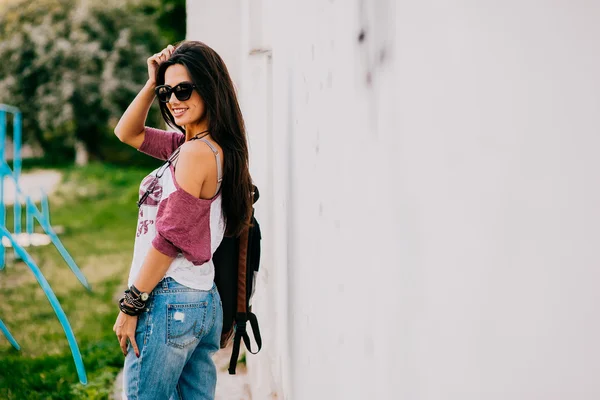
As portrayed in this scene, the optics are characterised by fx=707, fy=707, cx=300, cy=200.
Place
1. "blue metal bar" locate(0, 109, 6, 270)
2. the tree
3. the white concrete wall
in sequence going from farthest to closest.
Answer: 1. the tree
2. "blue metal bar" locate(0, 109, 6, 270)
3. the white concrete wall

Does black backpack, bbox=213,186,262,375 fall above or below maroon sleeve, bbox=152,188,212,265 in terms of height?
below

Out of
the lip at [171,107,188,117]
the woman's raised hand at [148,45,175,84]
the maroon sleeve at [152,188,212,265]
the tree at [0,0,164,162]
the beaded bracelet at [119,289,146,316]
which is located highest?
the tree at [0,0,164,162]

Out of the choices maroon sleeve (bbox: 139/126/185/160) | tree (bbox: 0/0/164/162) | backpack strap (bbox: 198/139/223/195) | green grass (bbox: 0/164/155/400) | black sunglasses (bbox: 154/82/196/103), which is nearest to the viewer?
backpack strap (bbox: 198/139/223/195)

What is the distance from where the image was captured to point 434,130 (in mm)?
997

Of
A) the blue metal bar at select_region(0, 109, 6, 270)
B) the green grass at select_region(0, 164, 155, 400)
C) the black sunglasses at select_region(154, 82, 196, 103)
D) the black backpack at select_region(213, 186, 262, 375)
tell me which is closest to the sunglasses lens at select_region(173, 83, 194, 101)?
the black sunglasses at select_region(154, 82, 196, 103)

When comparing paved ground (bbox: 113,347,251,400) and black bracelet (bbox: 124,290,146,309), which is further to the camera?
paved ground (bbox: 113,347,251,400)

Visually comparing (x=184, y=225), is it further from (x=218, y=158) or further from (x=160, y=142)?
(x=160, y=142)

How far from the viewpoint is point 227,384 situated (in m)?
4.43

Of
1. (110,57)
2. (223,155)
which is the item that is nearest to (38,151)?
(110,57)

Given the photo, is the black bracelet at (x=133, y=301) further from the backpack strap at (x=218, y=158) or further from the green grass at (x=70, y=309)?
the green grass at (x=70, y=309)

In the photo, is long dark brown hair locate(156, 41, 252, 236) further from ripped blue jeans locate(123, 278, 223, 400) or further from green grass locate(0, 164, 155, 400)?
green grass locate(0, 164, 155, 400)

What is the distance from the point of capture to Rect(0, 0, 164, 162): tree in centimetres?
2328

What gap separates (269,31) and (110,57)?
20.7 meters

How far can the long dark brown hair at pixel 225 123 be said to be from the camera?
2.28 metres
